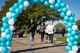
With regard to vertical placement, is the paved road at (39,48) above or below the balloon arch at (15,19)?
below

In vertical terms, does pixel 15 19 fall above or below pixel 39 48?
above

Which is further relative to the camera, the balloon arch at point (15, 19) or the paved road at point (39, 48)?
the paved road at point (39, 48)

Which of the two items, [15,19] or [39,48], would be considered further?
[39,48]

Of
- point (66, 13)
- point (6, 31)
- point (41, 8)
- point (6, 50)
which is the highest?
point (41, 8)

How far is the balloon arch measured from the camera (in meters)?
11.1

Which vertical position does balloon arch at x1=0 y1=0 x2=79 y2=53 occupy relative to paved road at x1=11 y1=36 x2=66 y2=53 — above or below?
above

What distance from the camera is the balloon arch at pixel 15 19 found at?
11109 millimetres

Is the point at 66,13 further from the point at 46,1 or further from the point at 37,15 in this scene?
the point at 37,15

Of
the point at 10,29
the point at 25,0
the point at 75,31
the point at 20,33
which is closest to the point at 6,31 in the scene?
the point at 10,29

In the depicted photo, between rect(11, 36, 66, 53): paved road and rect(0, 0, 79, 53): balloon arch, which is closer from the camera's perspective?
rect(0, 0, 79, 53): balloon arch

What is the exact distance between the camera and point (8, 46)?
11195 mm

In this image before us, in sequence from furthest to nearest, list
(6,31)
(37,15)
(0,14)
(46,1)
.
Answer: (0,14) → (37,15) → (46,1) → (6,31)

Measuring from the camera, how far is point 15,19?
446 inches

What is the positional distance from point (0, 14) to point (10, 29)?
147 ft
